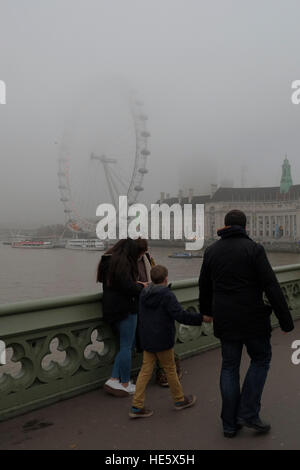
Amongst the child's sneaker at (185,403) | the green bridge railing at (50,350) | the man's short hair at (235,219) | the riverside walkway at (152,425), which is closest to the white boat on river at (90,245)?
the green bridge railing at (50,350)

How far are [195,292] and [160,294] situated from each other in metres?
1.95

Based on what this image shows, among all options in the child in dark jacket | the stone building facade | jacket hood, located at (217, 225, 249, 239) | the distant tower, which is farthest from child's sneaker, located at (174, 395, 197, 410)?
the distant tower

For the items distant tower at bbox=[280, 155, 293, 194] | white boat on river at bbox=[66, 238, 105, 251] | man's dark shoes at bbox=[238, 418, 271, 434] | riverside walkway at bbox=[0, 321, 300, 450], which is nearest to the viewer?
riverside walkway at bbox=[0, 321, 300, 450]

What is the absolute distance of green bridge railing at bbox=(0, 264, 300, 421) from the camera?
3617mm

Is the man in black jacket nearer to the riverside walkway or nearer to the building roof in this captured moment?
the riverside walkway

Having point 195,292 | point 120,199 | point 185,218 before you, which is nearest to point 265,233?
point 185,218

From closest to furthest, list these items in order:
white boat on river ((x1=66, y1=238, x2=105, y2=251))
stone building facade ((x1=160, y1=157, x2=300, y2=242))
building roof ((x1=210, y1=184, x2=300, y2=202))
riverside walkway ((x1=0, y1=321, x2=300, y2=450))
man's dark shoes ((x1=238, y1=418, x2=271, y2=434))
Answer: riverside walkway ((x1=0, y1=321, x2=300, y2=450)) → man's dark shoes ((x1=238, y1=418, x2=271, y2=434)) → white boat on river ((x1=66, y1=238, x2=105, y2=251)) → stone building facade ((x1=160, y1=157, x2=300, y2=242)) → building roof ((x1=210, y1=184, x2=300, y2=202))

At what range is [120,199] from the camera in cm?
5759

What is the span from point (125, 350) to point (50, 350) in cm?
64

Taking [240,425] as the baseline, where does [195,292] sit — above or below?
above

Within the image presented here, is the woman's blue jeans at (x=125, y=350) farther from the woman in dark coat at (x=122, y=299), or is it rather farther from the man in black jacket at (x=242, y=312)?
the man in black jacket at (x=242, y=312)

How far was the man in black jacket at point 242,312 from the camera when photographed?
327 cm

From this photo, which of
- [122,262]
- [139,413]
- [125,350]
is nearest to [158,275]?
[122,262]
